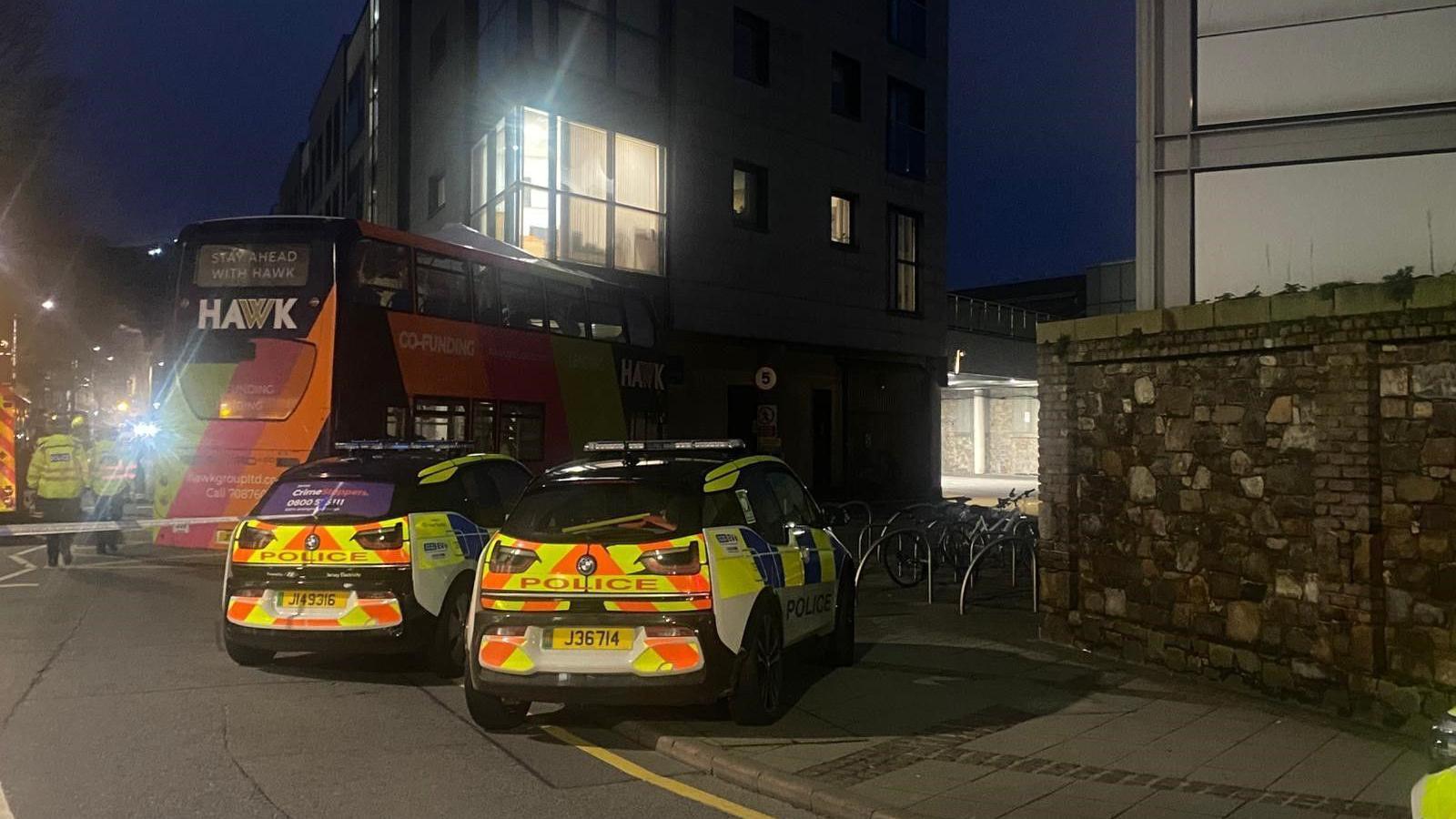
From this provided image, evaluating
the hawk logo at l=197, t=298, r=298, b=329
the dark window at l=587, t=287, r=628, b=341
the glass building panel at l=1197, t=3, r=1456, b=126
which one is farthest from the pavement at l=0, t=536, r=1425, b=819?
the dark window at l=587, t=287, r=628, b=341

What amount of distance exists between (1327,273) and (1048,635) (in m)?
3.60

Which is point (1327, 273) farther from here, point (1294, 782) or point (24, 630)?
point (24, 630)

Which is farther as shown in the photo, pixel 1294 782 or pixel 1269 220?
pixel 1269 220

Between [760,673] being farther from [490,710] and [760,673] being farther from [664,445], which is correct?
[664,445]

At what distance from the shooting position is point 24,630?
1045cm

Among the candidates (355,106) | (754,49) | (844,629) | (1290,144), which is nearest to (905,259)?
(754,49)

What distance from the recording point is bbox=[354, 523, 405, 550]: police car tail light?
8.52 metres

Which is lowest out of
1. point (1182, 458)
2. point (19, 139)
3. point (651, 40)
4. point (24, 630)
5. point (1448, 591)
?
point (24, 630)

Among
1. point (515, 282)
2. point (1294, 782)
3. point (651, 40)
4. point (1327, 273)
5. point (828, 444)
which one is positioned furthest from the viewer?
point (828, 444)

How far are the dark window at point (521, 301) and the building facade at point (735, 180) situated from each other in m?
4.78

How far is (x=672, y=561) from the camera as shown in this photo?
6758 mm

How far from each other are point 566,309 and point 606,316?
1.36 m

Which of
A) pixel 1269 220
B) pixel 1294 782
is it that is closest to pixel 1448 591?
pixel 1294 782

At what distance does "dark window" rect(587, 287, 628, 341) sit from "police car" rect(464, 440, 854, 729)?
36.0ft
